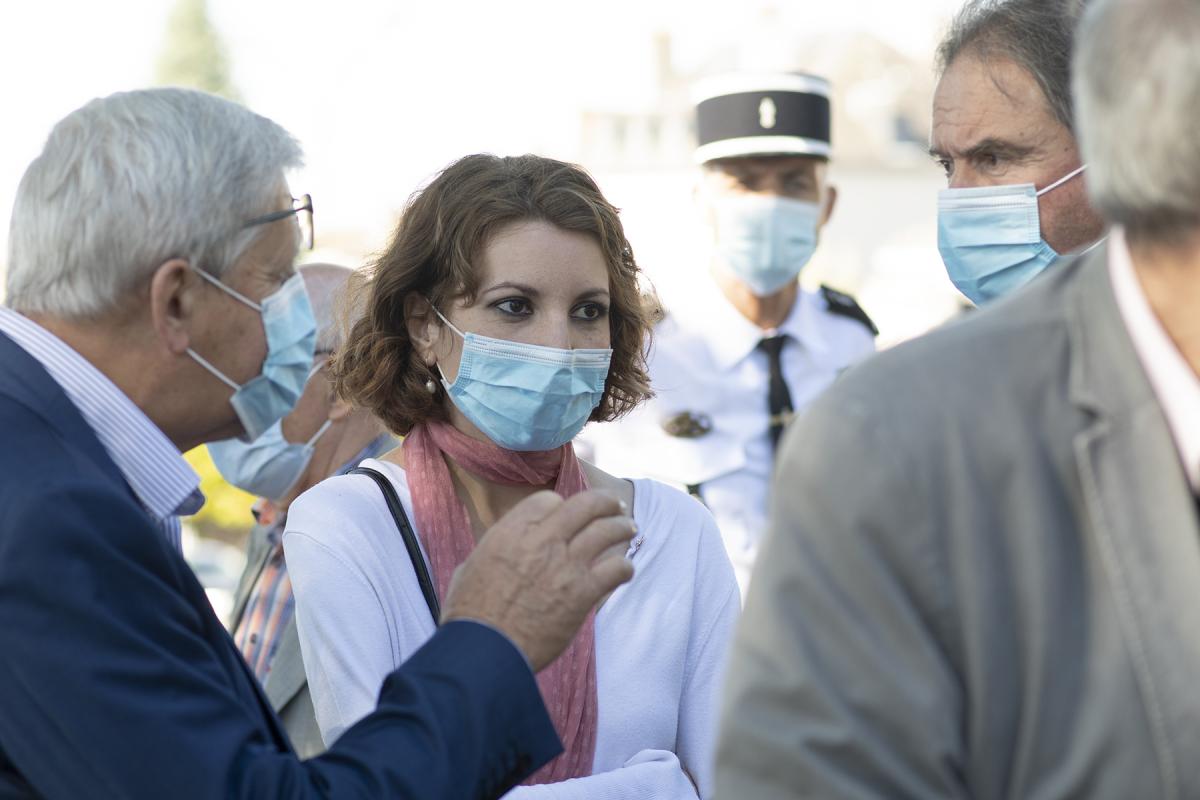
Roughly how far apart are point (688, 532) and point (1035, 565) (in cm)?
181

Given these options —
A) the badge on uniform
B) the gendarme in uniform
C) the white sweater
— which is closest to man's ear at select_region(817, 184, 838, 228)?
the gendarme in uniform

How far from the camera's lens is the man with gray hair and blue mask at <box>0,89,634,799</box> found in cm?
208

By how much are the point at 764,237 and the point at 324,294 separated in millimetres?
1791

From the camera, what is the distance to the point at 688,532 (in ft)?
Result: 11.1

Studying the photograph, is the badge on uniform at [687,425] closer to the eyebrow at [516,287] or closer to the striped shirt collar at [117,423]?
the eyebrow at [516,287]

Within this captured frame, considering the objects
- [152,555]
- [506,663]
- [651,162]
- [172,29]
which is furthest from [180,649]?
[172,29]

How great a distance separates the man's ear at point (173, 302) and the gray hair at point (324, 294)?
187cm

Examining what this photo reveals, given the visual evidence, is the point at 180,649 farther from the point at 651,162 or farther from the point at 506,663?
the point at 651,162

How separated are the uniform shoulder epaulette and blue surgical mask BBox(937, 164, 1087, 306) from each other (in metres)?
1.78

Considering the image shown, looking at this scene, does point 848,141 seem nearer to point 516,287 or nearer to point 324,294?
point 324,294

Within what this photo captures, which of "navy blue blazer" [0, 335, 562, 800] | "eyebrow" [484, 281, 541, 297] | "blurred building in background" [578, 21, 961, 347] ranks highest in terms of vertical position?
"eyebrow" [484, 281, 541, 297]

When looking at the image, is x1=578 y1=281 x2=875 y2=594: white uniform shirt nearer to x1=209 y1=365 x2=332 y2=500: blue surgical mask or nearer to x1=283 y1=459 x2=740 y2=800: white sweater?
x1=209 y1=365 x2=332 y2=500: blue surgical mask

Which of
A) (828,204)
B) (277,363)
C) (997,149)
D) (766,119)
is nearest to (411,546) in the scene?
(277,363)

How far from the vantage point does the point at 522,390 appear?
3438mm
